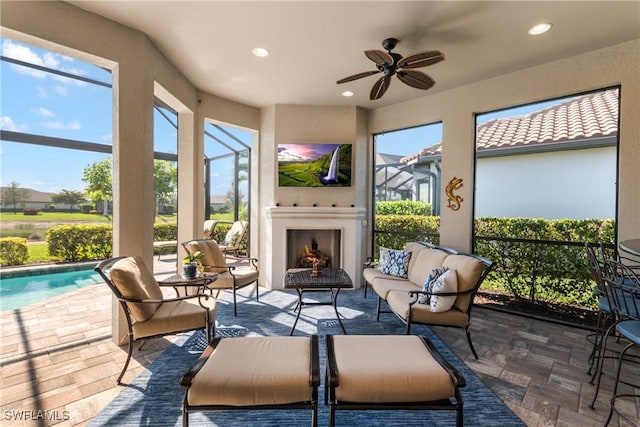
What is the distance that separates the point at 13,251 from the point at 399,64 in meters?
7.25

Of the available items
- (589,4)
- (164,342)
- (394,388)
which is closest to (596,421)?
(394,388)

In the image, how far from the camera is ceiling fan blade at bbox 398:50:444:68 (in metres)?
2.48

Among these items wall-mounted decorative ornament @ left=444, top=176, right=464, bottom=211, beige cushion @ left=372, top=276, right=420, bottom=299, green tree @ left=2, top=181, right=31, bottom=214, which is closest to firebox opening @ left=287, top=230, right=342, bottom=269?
beige cushion @ left=372, top=276, right=420, bottom=299

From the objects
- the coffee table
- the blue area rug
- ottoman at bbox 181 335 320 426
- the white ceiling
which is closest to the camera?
ottoman at bbox 181 335 320 426

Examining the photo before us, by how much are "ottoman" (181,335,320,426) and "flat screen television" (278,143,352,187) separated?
11.5 feet

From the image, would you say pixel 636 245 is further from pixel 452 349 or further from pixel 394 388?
pixel 394 388

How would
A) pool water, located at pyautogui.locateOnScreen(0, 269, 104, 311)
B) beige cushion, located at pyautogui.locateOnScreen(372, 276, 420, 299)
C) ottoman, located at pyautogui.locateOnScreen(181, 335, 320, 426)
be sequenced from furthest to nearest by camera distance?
pool water, located at pyautogui.locateOnScreen(0, 269, 104, 311) → beige cushion, located at pyautogui.locateOnScreen(372, 276, 420, 299) → ottoman, located at pyautogui.locateOnScreen(181, 335, 320, 426)

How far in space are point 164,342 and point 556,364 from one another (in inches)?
147

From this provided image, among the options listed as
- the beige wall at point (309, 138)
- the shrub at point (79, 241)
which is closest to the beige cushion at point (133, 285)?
the beige wall at point (309, 138)

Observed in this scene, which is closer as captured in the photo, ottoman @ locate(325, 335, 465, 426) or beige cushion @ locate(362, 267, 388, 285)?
ottoman @ locate(325, 335, 465, 426)

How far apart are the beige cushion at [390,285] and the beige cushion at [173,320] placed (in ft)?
6.25

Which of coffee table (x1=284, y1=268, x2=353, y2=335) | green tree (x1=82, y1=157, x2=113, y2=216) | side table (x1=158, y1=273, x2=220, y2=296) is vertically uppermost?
green tree (x1=82, y1=157, x2=113, y2=216)

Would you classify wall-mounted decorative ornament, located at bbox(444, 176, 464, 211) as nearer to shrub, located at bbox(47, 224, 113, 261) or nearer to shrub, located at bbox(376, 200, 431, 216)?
shrub, located at bbox(376, 200, 431, 216)

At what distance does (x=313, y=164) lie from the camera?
15.9 ft
